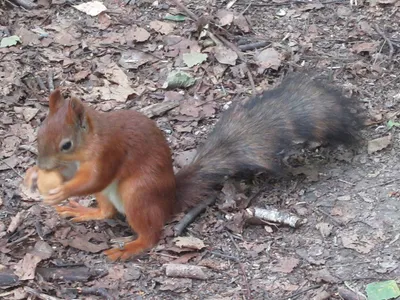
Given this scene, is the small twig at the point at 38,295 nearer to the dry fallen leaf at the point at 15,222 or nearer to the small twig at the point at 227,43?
the dry fallen leaf at the point at 15,222

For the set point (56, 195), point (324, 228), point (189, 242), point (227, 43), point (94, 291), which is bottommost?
point (94, 291)

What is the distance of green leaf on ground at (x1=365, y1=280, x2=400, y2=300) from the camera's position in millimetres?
3795

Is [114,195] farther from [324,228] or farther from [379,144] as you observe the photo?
[379,144]

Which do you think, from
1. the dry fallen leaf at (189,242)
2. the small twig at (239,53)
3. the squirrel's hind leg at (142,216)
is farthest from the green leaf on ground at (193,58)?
the dry fallen leaf at (189,242)

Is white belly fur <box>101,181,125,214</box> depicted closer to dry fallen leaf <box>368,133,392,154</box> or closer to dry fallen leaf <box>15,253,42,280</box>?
dry fallen leaf <box>15,253,42,280</box>

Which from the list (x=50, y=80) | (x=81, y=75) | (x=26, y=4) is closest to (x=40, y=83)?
(x=50, y=80)

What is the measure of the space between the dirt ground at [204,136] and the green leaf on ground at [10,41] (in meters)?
0.07

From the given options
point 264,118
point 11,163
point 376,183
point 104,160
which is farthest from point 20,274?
point 376,183

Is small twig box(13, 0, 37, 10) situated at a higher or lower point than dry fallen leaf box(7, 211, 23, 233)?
higher

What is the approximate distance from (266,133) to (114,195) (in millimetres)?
937

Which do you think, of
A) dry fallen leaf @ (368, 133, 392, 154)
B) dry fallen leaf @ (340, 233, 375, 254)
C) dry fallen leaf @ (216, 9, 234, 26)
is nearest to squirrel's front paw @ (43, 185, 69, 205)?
dry fallen leaf @ (340, 233, 375, 254)

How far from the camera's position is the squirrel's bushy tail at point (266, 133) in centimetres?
445

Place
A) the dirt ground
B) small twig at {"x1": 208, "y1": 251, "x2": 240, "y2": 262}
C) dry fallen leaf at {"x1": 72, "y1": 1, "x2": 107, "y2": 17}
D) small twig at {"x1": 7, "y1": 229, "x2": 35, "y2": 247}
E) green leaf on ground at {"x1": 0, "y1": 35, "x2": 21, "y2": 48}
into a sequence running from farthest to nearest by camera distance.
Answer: dry fallen leaf at {"x1": 72, "y1": 1, "x2": 107, "y2": 17}, green leaf on ground at {"x1": 0, "y1": 35, "x2": 21, "y2": 48}, small twig at {"x1": 7, "y1": 229, "x2": 35, "y2": 247}, small twig at {"x1": 208, "y1": 251, "x2": 240, "y2": 262}, the dirt ground

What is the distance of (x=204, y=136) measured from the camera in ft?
17.1
